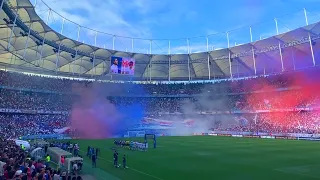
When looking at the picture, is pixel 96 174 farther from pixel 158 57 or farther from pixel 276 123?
pixel 158 57

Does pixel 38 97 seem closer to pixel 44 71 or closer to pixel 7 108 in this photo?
pixel 44 71

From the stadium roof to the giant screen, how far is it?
14100 millimetres

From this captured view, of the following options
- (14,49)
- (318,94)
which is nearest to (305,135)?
(318,94)

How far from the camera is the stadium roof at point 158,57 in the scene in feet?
164

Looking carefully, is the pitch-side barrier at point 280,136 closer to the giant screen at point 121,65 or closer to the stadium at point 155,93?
the stadium at point 155,93

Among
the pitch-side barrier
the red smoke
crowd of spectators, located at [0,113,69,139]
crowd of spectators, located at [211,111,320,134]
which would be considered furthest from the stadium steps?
the red smoke

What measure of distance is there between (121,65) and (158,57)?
89.8 feet

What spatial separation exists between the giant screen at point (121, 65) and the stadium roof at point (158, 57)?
46.3 ft

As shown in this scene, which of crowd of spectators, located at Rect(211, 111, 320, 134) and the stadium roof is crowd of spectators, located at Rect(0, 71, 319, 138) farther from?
the stadium roof

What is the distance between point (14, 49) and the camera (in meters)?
50.2

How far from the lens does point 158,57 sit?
73.1 meters

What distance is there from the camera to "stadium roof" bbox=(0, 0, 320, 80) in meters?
49.8

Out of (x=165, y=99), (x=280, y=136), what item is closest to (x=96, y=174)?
(x=280, y=136)

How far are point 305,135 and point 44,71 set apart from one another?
5911 centimetres
